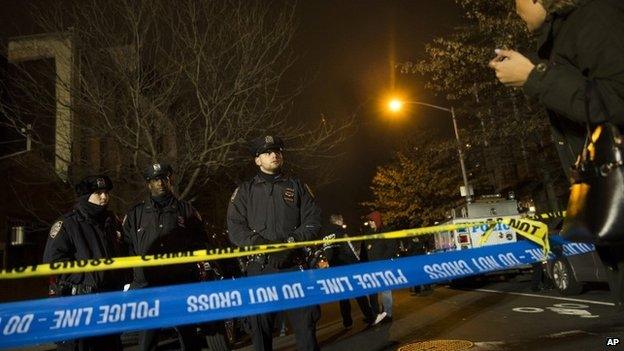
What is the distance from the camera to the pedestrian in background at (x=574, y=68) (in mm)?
1814

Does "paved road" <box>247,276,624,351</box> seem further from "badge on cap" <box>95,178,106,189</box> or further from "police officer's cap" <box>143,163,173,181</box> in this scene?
"badge on cap" <box>95,178,106,189</box>

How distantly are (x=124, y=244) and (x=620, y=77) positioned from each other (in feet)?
14.0

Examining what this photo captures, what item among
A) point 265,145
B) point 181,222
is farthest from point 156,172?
point 265,145

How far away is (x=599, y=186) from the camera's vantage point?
180cm

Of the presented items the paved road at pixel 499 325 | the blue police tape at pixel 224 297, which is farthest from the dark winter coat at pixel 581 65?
the paved road at pixel 499 325

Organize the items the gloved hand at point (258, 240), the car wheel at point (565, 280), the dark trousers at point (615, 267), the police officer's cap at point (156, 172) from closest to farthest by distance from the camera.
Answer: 1. the dark trousers at point (615, 267)
2. the gloved hand at point (258, 240)
3. the police officer's cap at point (156, 172)
4. the car wheel at point (565, 280)

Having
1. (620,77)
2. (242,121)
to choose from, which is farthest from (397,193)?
(620,77)

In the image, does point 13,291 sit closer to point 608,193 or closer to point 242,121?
point 242,121

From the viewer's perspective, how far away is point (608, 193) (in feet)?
5.80

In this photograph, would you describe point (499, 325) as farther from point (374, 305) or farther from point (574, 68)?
point (574, 68)

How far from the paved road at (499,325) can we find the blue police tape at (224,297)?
10.2 feet

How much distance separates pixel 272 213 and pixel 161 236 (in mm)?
1194

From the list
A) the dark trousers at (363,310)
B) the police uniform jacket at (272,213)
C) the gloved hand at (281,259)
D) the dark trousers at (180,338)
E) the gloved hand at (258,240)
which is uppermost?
the police uniform jacket at (272,213)

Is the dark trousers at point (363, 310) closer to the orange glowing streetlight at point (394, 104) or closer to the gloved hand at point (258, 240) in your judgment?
the gloved hand at point (258, 240)
